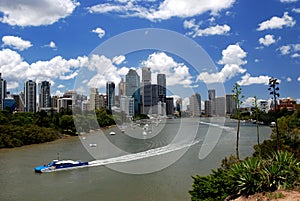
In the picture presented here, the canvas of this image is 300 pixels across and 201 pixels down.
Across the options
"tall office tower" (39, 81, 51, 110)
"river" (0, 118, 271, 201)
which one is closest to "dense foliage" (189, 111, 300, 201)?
"river" (0, 118, 271, 201)

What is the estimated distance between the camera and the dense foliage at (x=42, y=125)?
2531 centimetres

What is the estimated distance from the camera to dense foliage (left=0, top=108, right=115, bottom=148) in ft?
83.0

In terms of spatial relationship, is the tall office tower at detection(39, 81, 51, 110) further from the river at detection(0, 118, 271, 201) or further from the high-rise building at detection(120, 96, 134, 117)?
the river at detection(0, 118, 271, 201)

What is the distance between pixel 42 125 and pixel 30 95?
43.2m

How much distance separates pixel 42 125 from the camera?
33875mm

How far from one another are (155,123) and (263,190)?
132 feet

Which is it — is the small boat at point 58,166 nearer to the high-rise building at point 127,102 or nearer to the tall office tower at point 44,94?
the high-rise building at point 127,102

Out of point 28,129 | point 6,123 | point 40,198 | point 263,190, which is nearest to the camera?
point 263,190

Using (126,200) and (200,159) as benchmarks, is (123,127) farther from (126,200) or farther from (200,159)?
(126,200)

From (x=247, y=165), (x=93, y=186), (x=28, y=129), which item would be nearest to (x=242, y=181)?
(x=247, y=165)

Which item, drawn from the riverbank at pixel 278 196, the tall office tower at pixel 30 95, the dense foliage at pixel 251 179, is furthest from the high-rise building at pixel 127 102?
the tall office tower at pixel 30 95

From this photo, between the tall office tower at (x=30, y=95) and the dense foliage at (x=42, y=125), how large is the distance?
34.6 metres

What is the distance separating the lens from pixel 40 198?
11.1 m

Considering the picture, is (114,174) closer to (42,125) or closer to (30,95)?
(42,125)
